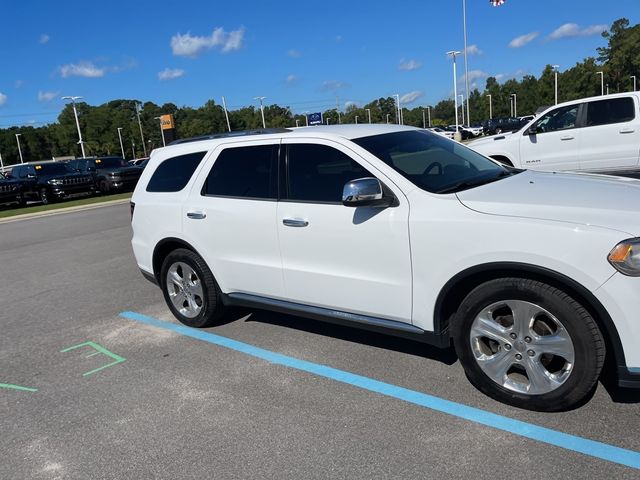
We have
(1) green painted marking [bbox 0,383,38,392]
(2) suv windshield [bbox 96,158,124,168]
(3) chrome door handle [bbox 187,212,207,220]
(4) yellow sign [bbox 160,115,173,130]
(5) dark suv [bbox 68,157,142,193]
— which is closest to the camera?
(1) green painted marking [bbox 0,383,38,392]

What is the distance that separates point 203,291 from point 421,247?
238 cm

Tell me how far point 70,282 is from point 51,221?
9419 mm

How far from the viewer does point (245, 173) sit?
4543mm

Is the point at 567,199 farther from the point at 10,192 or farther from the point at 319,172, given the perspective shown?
the point at 10,192

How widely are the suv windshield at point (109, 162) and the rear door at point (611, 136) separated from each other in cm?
2173

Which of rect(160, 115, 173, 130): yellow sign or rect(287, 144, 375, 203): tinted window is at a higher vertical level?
rect(160, 115, 173, 130): yellow sign

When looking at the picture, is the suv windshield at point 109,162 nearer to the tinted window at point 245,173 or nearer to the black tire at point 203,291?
the black tire at point 203,291

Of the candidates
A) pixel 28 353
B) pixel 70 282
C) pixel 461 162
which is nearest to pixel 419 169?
pixel 461 162

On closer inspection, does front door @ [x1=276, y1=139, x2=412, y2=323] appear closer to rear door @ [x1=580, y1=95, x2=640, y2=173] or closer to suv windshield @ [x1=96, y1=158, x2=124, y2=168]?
rear door @ [x1=580, y1=95, x2=640, y2=173]

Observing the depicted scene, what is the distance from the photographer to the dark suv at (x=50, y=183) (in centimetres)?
2259

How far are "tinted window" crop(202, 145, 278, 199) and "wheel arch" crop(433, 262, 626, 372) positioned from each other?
1620mm

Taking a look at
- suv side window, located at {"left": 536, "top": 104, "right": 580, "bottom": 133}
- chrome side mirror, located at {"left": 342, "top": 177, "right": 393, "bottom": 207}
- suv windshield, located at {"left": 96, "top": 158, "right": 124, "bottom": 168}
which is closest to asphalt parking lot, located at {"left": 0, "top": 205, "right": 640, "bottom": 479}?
chrome side mirror, located at {"left": 342, "top": 177, "right": 393, "bottom": 207}

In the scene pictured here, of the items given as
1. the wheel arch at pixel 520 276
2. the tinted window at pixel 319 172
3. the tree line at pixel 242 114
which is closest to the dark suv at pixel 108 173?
the tinted window at pixel 319 172

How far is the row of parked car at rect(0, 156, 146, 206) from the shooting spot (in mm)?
21797
